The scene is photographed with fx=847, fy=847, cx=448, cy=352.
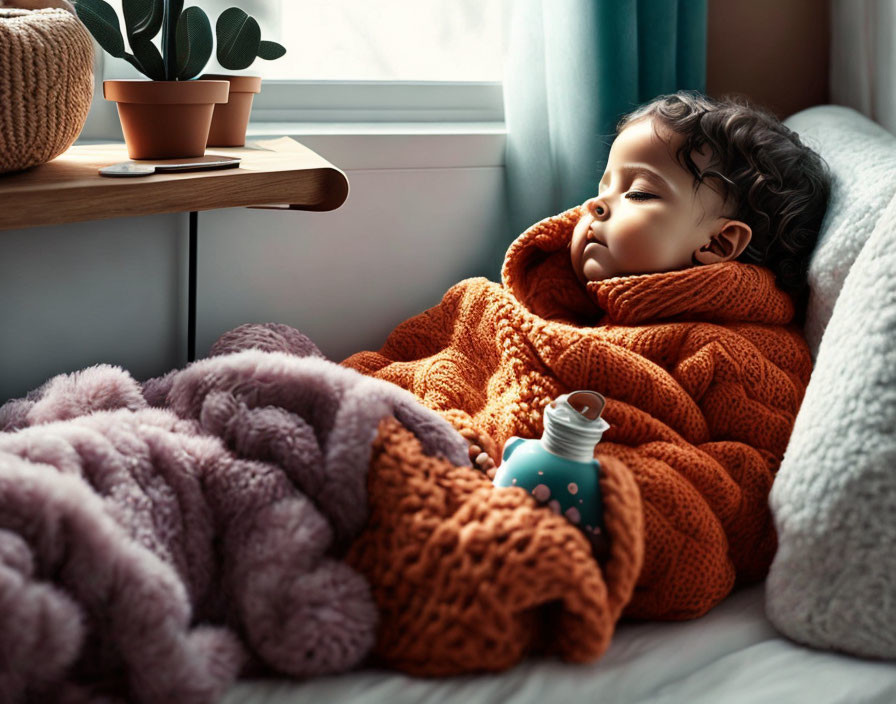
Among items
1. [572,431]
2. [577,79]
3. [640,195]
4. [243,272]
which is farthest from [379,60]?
[572,431]

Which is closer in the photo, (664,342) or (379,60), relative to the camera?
(664,342)

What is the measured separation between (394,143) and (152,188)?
513mm

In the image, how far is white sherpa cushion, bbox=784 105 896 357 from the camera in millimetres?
1053

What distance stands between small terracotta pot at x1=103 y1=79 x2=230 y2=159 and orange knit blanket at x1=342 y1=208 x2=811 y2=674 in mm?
388

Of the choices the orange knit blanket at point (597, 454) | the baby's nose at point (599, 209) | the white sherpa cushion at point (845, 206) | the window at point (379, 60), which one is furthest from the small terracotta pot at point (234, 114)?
the white sherpa cushion at point (845, 206)

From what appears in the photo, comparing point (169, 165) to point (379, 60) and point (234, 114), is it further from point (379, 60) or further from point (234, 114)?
point (379, 60)

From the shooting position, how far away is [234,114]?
1.16m

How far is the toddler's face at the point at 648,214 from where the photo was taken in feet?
3.67

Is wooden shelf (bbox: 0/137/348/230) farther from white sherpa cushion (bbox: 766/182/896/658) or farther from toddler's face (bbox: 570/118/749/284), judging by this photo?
white sherpa cushion (bbox: 766/182/896/658)

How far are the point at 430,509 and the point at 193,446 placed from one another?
0.24 metres

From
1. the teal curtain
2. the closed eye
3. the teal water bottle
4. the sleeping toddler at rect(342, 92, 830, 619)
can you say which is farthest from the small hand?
the teal curtain

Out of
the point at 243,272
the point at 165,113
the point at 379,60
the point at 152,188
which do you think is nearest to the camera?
the point at 152,188

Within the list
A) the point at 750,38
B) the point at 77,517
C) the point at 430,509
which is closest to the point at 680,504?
the point at 430,509

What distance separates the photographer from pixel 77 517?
2.22ft
